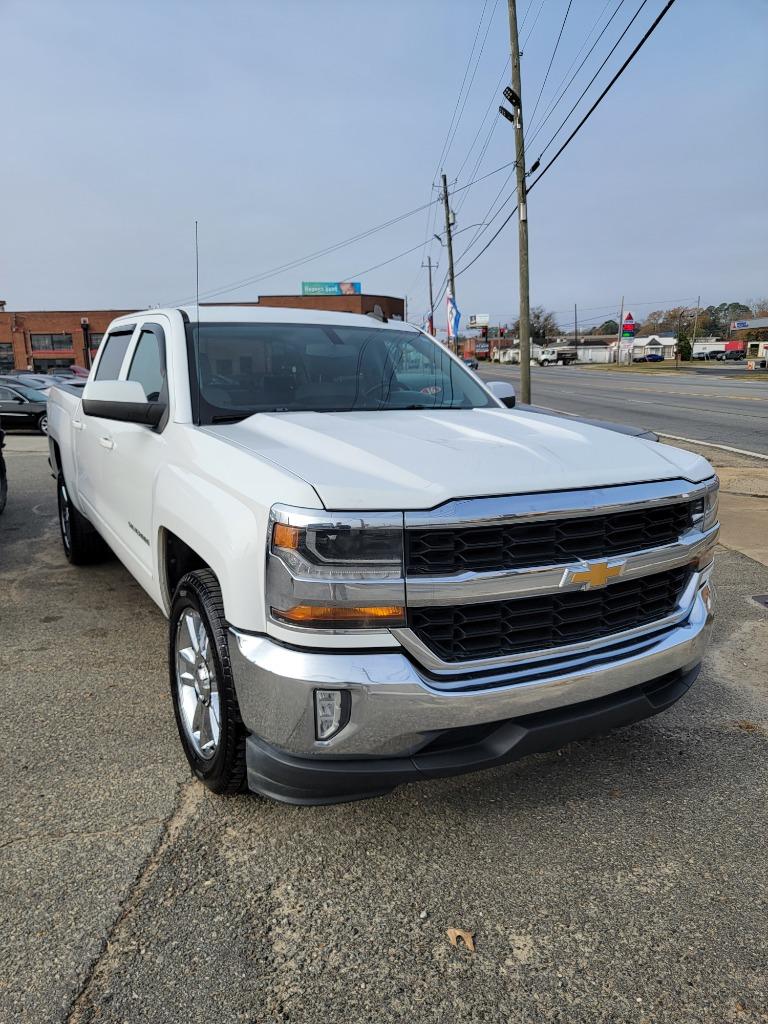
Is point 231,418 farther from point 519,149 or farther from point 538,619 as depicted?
point 519,149

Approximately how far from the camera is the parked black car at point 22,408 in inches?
747

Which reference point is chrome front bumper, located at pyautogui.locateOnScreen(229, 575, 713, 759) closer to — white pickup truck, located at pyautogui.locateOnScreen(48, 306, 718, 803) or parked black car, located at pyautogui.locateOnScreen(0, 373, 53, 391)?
white pickup truck, located at pyautogui.locateOnScreen(48, 306, 718, 803)

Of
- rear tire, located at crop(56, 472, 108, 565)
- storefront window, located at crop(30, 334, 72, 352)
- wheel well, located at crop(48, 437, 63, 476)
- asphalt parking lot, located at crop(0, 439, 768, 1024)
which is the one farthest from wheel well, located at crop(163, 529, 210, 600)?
storefront window, located at crop(30, 334, 72, 352)

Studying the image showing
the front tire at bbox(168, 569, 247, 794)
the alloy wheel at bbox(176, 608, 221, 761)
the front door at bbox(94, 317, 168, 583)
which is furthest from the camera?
the front door at bbox(94, 317, 168, 583)

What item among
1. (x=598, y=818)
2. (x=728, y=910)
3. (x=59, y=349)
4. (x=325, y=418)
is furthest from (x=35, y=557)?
(x=59, y=349)

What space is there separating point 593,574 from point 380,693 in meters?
0.79

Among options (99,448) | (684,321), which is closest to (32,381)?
(99,448)

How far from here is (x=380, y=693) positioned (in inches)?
81.9

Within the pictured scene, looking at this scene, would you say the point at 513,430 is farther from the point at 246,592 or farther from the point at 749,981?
the point at 749,981

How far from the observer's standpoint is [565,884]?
2.31 m

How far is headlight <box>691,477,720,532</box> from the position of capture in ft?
8.89

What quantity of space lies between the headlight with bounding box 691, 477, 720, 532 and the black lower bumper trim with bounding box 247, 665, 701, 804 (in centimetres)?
81

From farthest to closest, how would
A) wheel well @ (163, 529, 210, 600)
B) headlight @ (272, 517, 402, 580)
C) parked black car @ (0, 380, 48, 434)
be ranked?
parked black car @ (0, 380, 48, 434), wheel well @ (163, 529, 210, 600), headlight @ (272, 517, 402, 580)

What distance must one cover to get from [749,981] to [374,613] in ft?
4.56
